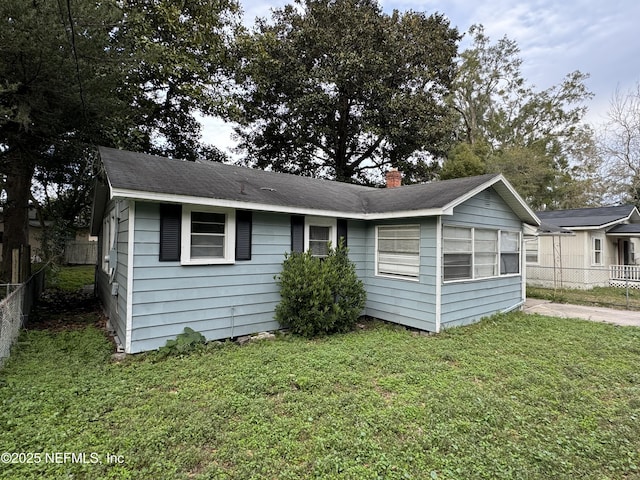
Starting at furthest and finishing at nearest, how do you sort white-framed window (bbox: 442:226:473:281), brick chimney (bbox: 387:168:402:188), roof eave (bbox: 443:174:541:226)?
brick chimney (bbox: 387:168:402:188) < white-framed window (bbox: 442:226:473:281) < roof eave (bbox: 443:174:541:226)

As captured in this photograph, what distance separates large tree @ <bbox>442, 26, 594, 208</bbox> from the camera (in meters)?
23.6

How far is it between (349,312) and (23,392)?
478cm

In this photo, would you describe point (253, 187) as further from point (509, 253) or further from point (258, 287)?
point (509, 253)

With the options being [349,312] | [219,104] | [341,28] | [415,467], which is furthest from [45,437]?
[341,28]

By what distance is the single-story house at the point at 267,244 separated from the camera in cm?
501

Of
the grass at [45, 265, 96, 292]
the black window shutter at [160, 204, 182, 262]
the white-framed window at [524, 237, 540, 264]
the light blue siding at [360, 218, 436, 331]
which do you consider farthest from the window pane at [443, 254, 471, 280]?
the grass at [45, 265, 96, 292]

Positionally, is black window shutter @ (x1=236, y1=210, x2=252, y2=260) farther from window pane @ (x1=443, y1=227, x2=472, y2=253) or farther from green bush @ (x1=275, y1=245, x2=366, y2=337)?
window pane @ (x1=443, y1=227, x2=472, y2=253)

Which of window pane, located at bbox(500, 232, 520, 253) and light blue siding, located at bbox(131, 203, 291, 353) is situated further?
window pane, located at bbox(500, 232, 520, 253)

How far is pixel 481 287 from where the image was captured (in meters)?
7.40

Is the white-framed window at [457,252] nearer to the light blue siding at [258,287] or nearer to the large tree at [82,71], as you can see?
the light blue siding at [258,287]

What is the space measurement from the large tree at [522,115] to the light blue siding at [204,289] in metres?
21.0

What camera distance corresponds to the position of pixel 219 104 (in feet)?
43.9

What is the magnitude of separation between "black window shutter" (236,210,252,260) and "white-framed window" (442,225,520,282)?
3.73 m

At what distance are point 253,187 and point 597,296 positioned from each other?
476 inches
